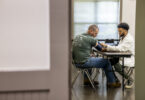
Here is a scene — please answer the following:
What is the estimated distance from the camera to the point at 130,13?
684cm

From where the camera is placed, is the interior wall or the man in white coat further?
the man in white coat

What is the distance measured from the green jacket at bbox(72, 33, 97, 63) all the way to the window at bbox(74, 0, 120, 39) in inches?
154

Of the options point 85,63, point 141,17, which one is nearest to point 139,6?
point 141,17

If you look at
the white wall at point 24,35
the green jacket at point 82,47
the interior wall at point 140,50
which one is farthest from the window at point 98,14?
the white wall at point 24,35

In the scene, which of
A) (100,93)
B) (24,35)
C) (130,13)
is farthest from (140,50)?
(130,13)

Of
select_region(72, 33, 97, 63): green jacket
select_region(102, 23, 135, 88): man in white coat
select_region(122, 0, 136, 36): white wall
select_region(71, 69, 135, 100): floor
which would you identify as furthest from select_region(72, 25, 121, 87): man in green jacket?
select_region(122, 0, 136, 36): white wall

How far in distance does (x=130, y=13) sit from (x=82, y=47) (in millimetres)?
3819

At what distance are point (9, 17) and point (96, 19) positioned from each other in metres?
6.91

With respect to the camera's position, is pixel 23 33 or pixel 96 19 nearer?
pixel 23 33

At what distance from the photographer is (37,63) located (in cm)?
102

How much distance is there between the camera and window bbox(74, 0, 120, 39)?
7.59m

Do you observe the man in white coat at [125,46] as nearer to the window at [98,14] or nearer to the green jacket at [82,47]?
the green jacket at [82,47]

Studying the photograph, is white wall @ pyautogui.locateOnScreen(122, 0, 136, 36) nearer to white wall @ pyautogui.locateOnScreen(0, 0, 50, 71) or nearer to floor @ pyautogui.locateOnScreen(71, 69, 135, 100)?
floor @ pyautogui.locateOnScreen(71, 69, 135, 100)

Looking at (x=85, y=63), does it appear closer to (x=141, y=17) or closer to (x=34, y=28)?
(x=141, y=17)
